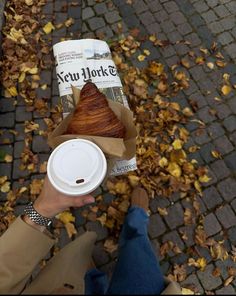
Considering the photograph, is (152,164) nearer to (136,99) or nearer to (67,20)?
(136,99)

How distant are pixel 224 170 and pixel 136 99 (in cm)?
117

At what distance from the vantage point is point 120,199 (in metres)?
3.58

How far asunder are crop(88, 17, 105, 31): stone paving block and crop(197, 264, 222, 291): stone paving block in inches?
116

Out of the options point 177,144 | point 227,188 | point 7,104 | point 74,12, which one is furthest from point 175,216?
point 74,12

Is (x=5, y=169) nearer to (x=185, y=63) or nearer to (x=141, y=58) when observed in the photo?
(x=141, y=58)

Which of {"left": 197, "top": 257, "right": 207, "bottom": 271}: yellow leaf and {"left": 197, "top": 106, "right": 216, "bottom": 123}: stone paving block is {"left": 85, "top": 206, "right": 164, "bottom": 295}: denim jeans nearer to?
{"left": 197, "top": 257, "right": 207, "bottom": 271}: yellow leaf

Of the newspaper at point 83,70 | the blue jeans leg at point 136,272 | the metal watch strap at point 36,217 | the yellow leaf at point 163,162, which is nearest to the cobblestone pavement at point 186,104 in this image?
the yellow leaf at point 163,162

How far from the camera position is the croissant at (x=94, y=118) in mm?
2672

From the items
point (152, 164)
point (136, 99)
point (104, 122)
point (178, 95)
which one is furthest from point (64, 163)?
point (178, 95)

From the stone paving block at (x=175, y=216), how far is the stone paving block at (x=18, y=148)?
5.22 feet

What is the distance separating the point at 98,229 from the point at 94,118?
4.15 ft

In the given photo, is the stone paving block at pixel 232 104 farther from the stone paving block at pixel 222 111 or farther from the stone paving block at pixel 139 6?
the stone paving block at pixel 139 6

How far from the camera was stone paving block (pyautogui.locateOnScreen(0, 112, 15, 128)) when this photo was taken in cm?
394

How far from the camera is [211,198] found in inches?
141
